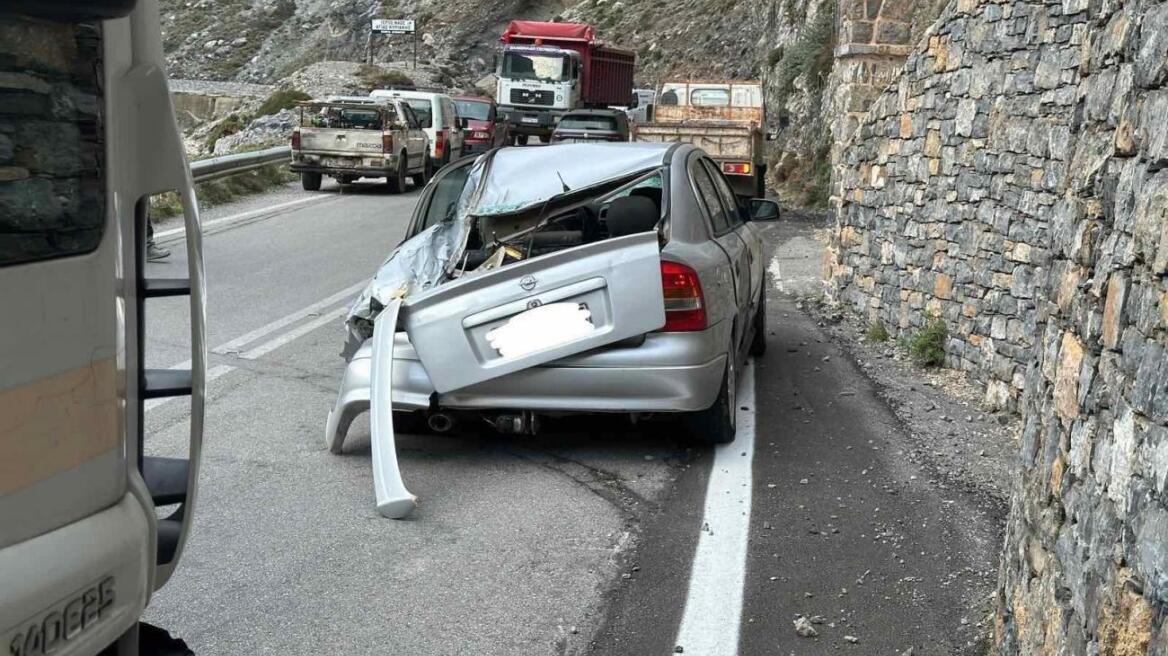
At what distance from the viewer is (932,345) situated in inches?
360

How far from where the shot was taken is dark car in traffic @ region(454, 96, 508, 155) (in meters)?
33.2

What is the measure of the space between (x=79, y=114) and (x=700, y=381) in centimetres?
432

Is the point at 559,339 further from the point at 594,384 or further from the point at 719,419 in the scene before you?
the point at 719,419

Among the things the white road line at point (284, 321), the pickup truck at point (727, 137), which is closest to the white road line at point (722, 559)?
the white road line at point (284, 321)

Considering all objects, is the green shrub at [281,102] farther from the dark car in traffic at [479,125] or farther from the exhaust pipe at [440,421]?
the exhaust pipe at [440,421]

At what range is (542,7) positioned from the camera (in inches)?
2687

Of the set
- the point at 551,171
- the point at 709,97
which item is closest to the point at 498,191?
the point at 551,171

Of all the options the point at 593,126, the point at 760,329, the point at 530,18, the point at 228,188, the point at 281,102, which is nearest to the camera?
the point at 760,329

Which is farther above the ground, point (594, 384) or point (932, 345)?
point (594, 384)

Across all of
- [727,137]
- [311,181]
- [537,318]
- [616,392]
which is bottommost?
[616,392]

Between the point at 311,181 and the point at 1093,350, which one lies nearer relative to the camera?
the point at 1093,350

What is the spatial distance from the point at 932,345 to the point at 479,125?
2597cm

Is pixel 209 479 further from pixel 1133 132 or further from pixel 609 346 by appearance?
pixel 1133 132

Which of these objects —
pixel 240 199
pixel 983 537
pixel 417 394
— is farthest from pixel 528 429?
pixel 240 199
